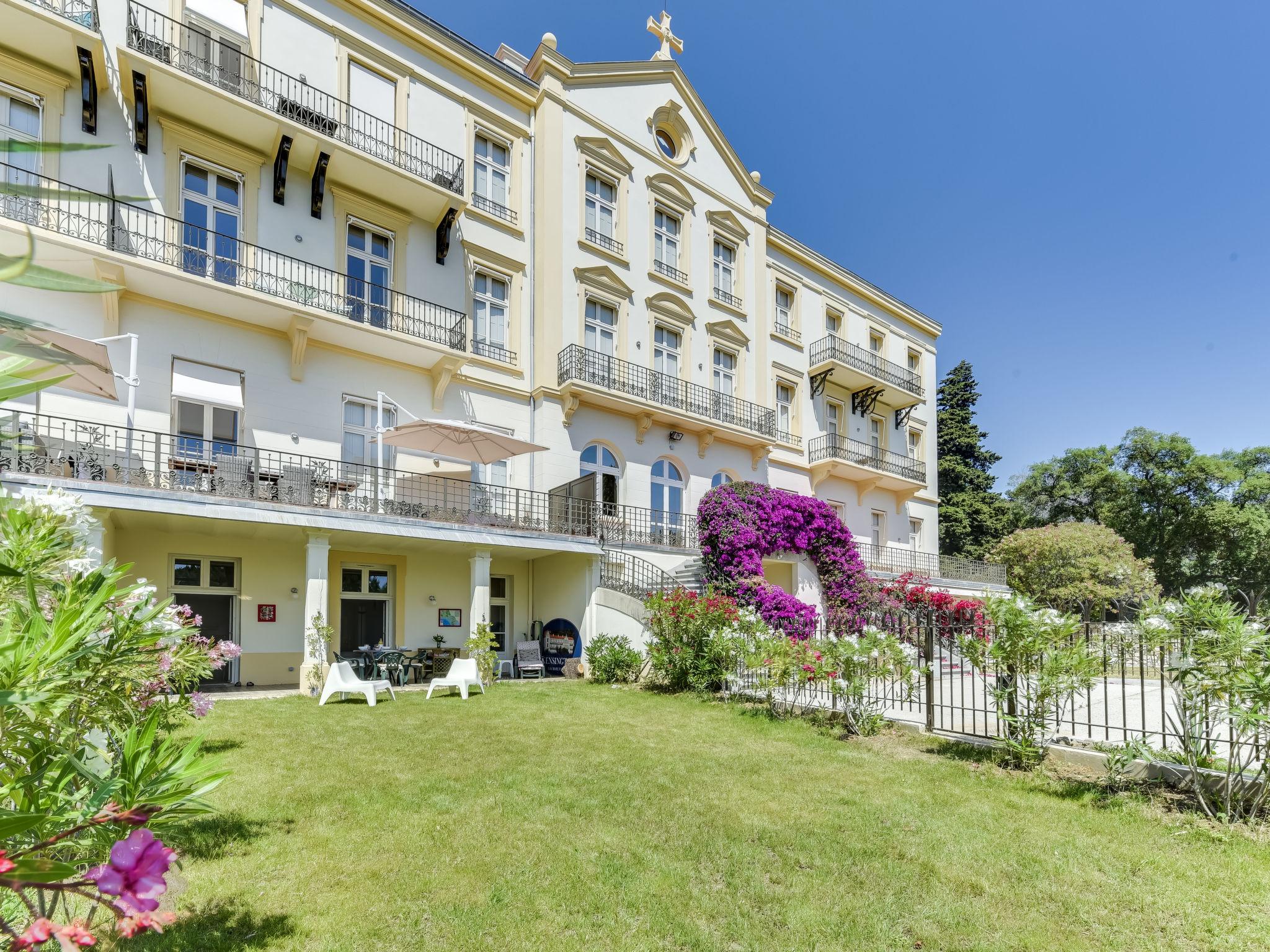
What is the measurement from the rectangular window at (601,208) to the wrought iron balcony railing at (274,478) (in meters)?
8.06

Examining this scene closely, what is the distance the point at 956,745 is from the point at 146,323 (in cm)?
1484

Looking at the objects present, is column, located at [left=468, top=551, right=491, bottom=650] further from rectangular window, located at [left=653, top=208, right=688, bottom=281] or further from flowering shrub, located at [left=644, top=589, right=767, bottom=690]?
rectangular window, located at [left=653, top=208, right=688, bottom=281]

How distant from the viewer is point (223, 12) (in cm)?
1376

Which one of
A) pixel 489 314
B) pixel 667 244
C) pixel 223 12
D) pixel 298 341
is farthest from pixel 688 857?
pixel 667 244

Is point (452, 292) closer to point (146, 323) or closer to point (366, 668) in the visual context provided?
point (146, 323)

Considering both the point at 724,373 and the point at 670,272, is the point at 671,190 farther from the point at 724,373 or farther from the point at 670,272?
the point at 724,373

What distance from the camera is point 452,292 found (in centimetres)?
1675

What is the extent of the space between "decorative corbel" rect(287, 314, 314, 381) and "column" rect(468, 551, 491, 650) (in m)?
5.30

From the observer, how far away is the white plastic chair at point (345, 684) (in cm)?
1069

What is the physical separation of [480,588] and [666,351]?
9925 mm

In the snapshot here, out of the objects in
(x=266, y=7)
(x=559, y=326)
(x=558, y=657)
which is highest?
(x=266, y=7)

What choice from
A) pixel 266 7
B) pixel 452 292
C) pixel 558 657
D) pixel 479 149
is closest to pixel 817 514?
pixel 558 657

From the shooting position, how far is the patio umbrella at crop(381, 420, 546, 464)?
13.6 meters

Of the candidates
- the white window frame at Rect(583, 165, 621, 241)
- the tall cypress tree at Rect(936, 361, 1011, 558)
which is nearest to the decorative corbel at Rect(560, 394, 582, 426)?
the white window frame at Rect(583, 165, 621, 241)
